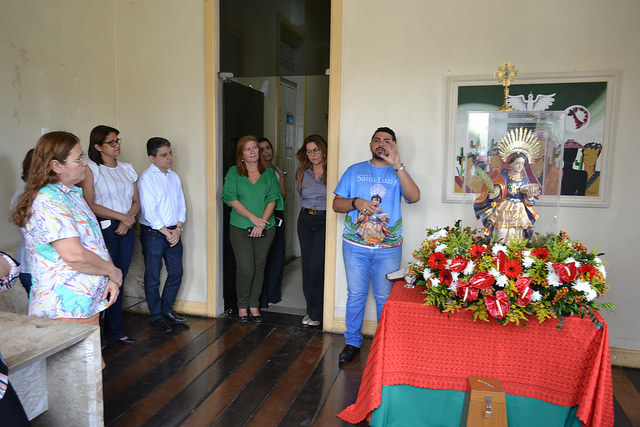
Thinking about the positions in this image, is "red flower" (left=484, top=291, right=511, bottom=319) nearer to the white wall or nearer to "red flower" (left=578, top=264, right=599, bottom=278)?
"red flower" (left=578, top=264, right=599, bottom=278)

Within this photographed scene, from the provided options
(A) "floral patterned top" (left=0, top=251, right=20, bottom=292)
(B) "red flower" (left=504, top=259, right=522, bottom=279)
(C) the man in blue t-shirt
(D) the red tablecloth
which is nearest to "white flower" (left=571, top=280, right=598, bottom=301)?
(D) the red tablecloth

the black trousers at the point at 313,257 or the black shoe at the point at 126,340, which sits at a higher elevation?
the black trousers at the point at 313,257

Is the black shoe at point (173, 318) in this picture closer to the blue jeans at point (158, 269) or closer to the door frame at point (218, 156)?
the blue jeans at point (158, 269)

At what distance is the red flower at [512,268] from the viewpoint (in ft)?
6.73

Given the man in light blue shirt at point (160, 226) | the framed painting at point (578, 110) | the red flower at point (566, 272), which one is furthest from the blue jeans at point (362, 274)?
the man in light blue shirt at point (160, 226)

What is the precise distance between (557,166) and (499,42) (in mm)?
1295

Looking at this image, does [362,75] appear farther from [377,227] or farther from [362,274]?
[362,274]

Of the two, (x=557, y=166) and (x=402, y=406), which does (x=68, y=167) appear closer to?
(x=402, y=406)

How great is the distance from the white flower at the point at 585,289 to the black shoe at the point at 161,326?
2.96 metres

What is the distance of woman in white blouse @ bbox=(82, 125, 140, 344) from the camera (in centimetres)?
332

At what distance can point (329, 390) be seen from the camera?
2.87 metres

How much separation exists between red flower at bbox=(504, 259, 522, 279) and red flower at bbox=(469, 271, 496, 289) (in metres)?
0.07

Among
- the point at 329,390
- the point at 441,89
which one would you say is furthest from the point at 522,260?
the point at 441,89

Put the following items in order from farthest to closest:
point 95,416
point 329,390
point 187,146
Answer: point 187,146 → point 329,390 → point 95,416
